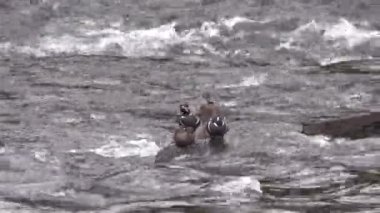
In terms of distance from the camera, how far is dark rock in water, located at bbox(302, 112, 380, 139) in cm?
1095

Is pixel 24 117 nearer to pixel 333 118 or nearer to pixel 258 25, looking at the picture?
pixel 333 118

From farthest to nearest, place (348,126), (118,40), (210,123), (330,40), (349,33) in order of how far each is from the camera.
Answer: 1. (118,40)
2. (349,33)
3. (330,40)
4. (348,126)
5. (210,123)

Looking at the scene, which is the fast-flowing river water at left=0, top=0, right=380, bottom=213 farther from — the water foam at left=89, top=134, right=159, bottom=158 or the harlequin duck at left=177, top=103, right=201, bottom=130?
the harlequin duck at left=177, top=103, right=201, bottom=130

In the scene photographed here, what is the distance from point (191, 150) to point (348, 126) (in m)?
2.01

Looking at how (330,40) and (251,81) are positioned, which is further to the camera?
(330,40)

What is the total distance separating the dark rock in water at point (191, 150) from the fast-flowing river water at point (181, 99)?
0.09m

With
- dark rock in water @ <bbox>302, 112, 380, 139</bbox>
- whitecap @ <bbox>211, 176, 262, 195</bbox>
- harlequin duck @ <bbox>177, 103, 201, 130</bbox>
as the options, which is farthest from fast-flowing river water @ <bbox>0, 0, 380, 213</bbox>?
harlequin duck @ <bbox>177, 103, 201, 130</bbox>

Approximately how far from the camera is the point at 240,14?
1783cm

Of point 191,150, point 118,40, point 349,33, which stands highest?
point 349,33

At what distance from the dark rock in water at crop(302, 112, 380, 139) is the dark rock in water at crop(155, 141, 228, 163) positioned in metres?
1.25

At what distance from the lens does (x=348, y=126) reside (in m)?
11.3

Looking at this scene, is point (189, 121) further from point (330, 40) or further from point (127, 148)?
point (330, 40)

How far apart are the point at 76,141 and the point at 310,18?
7.38m

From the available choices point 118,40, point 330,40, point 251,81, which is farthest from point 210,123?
point 118,40
